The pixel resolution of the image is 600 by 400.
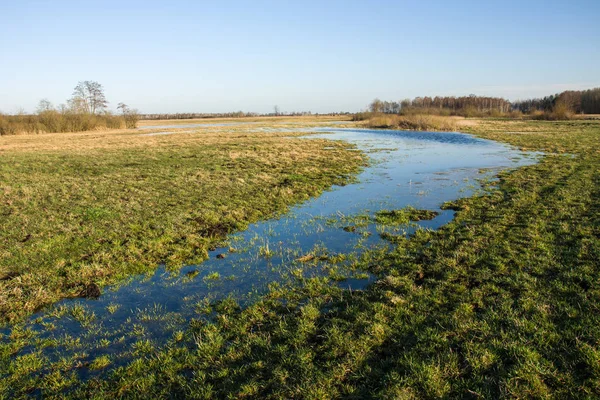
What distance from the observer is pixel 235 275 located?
8047 mm

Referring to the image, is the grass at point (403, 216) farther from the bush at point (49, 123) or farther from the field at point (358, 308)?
the bush at point (49, 123)

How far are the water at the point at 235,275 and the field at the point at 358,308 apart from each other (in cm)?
37

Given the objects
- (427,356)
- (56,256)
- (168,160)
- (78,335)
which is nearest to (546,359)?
(427,356)

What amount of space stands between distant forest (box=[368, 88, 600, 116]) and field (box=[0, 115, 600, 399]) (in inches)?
3809

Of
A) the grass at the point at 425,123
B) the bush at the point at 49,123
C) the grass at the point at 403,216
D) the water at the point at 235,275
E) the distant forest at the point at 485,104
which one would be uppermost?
the distant forest at the point at 485,104

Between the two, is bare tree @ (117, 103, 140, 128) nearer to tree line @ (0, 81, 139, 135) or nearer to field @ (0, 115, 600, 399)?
tree line @ (0, 81, 139, 135)

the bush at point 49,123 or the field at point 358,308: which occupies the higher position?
the bush at point 49,123

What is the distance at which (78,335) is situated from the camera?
5906 mm

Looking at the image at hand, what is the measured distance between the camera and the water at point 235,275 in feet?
19.2

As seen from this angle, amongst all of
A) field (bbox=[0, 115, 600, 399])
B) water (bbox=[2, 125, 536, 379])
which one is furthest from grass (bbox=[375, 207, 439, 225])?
field (bbox=[0, 115, 600, 399])

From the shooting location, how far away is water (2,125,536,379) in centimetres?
587

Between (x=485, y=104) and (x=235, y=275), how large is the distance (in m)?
211

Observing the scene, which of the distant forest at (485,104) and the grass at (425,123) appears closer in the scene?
the grass at (425,123)

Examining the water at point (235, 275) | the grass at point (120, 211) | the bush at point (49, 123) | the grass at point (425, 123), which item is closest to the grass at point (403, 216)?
the water at point (235, 275)
